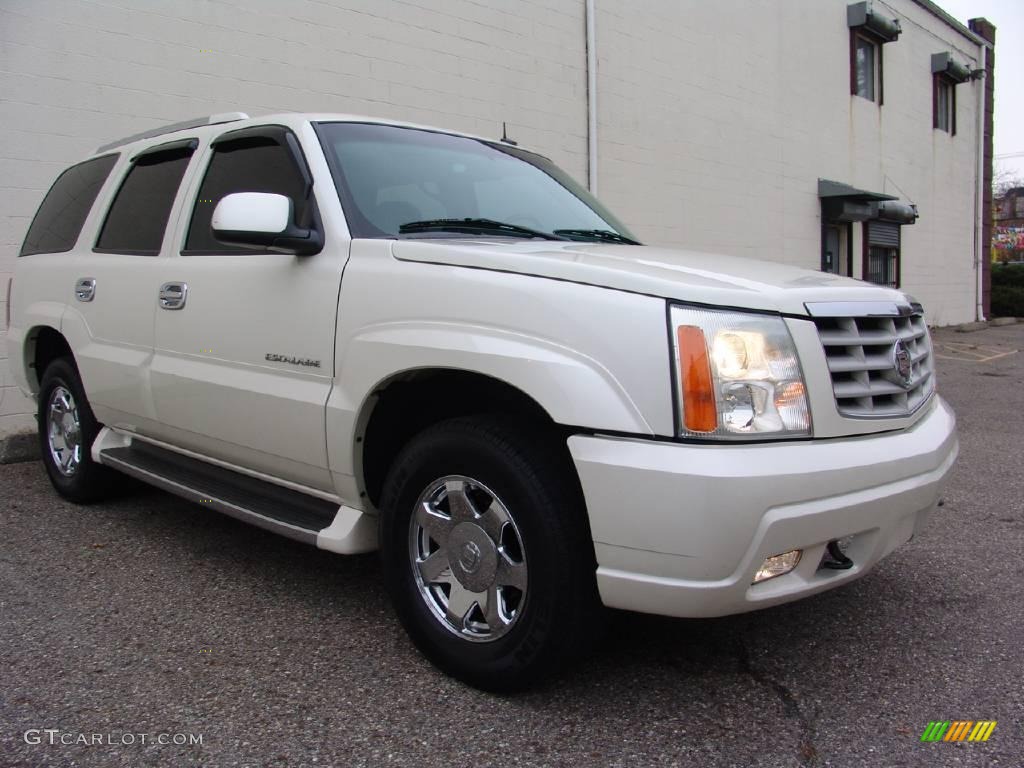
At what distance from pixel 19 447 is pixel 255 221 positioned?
170 inches

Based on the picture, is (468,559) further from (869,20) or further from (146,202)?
(869,20)

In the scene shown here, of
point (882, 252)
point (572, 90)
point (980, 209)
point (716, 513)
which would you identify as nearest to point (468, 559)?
point (716, 513)

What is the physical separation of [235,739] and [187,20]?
6.37m

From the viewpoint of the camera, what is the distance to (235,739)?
2.41 metres

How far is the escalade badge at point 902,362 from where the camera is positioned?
2.65m

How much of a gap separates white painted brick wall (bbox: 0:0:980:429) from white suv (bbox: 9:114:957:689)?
3.36 m

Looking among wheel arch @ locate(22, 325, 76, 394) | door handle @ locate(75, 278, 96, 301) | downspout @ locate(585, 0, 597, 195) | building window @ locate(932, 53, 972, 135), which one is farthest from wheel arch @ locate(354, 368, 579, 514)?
building window @ locate(932, 53, 972, 135)

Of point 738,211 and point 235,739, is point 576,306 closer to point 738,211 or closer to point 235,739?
point 235,739

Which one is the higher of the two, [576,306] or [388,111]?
[388,111]

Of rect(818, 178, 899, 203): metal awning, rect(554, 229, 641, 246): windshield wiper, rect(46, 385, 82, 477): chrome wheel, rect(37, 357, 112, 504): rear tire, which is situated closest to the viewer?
rect(554, 229, 641, 246): windshield wiper

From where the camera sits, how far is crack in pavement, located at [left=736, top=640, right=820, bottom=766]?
231cm

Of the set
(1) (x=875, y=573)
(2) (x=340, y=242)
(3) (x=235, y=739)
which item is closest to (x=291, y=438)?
(2) (x=340, y=242)

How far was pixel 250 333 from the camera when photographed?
10.7 ft

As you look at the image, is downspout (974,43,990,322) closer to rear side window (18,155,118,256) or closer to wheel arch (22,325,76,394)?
rear side window (18,155,118,256)
